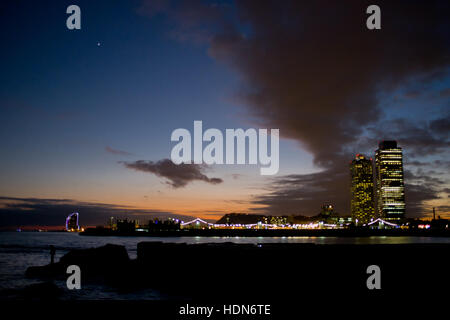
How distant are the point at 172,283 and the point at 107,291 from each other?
182 inches

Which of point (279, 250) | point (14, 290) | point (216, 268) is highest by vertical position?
point (279, 250)

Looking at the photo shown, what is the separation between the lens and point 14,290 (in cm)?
2369

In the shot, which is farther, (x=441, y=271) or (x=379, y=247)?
(x=379, y=247)

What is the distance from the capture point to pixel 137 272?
86.0 ft

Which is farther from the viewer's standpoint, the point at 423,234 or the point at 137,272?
the point at 423,234
